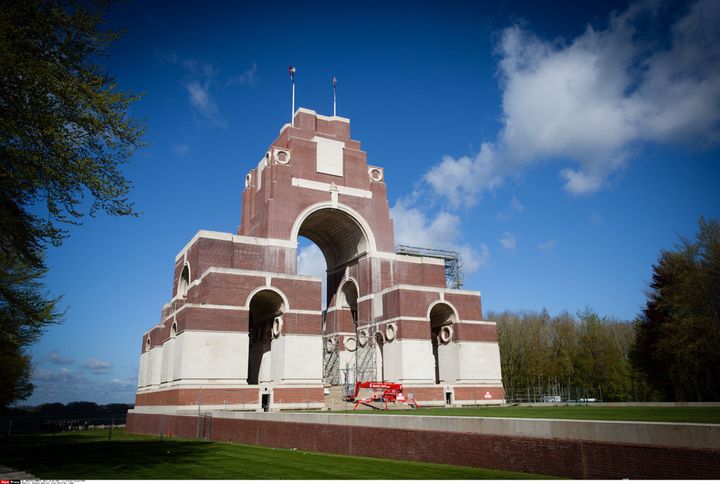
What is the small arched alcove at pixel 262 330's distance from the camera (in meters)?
37.5

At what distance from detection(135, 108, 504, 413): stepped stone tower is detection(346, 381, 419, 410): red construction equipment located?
153cm

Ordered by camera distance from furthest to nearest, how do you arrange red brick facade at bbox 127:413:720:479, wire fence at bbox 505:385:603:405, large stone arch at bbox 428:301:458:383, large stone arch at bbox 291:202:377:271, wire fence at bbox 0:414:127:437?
wire fence at bbox 505:385:603:405 → large stone arch at bbox 291:202:377:271 → wire fence at bbox 0:414:127:437 → large stone arch at bbox 428:301:458:383 → red brick facade at bbox 127:413:720:479

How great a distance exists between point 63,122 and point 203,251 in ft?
81.2

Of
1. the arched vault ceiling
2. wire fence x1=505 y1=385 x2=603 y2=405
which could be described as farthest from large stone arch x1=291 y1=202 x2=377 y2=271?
wire fence x1=505 y1=385 x2=603 y2=405

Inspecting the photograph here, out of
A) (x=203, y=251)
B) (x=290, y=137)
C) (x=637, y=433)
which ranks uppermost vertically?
(x=290, y=137)

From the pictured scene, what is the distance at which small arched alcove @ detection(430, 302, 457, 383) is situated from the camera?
41.7 m

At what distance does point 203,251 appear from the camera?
37.2 metres

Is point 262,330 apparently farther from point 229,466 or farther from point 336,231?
point 229,466

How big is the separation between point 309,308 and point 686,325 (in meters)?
25.0

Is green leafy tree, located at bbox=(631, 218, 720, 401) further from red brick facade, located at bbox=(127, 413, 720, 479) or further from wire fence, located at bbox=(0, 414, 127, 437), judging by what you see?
wire fence, located at bbox=(0, 414, 127, 437)

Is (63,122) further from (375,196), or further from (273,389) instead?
(375,196)

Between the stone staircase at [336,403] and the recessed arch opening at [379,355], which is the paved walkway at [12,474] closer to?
A: the stone staircase at [336,403]

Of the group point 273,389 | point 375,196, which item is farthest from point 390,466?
point 375,196

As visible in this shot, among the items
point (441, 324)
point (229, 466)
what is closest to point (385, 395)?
point (441, 324)
